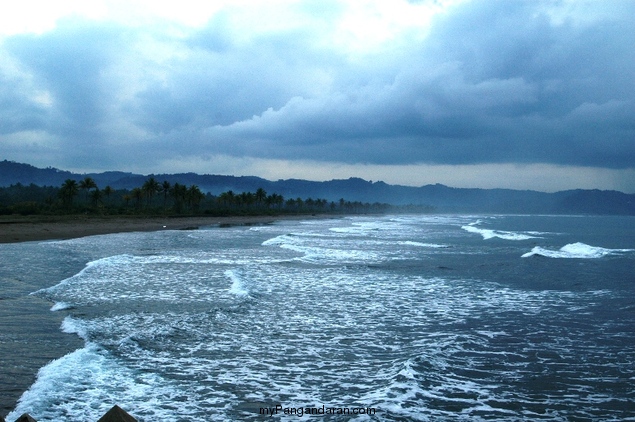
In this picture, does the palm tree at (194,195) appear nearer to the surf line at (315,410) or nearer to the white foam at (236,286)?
the white foam at (236,286)

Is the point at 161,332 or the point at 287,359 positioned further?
the point at 161,332

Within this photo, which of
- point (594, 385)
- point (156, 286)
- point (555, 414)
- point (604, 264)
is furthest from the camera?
point (604, 264)

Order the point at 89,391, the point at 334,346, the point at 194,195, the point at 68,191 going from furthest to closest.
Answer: the point at 194,195 < the point at 68,191 < the point at 334,346 < the point at 89,391

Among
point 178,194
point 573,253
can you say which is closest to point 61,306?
point 573,253

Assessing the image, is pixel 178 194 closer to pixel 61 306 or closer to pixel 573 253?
pixel 573 253

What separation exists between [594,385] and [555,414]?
1.65 meters

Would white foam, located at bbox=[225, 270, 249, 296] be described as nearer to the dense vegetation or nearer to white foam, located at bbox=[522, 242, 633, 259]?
white foam, located at bbox=[522, 242, 633, 259]

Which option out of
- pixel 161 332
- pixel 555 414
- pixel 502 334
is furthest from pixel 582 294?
pixel 161 332

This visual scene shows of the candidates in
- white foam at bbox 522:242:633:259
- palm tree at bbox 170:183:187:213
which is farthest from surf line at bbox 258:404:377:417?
palm tree at bbox 170:183:187:213

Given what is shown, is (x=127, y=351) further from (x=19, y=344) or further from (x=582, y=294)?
(x=582, y=294)

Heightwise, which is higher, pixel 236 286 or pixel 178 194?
pixel 178 194

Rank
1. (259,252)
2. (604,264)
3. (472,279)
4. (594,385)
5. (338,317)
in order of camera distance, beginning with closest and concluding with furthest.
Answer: (594,385) → (338,317) → (472,279) → (604,264) → (259,252)

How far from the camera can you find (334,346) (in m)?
9.82

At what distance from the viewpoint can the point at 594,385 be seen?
7707 millimetres
